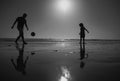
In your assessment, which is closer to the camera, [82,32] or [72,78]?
[72,78]

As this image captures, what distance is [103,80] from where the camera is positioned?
307cm

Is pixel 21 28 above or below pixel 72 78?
above

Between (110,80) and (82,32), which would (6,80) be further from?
(82,32)

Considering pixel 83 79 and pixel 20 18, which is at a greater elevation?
pixel 20 18

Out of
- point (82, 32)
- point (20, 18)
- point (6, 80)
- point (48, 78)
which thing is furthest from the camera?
point (82, 32)

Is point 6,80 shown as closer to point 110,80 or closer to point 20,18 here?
point 110,80

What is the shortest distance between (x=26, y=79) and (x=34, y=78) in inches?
6.5

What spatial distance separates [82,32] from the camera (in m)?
16.3

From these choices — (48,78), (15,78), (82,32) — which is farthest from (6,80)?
(82,32)

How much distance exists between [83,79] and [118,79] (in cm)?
68

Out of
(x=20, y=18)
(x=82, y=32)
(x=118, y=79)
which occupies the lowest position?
(x=118, y=79)

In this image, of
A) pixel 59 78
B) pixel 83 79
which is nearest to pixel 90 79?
pixel 83 79

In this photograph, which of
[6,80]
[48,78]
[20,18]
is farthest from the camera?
[20,18]

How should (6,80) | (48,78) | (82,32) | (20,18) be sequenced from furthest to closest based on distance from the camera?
(82,32) → (20,18) → (48,78) → (6,80)
